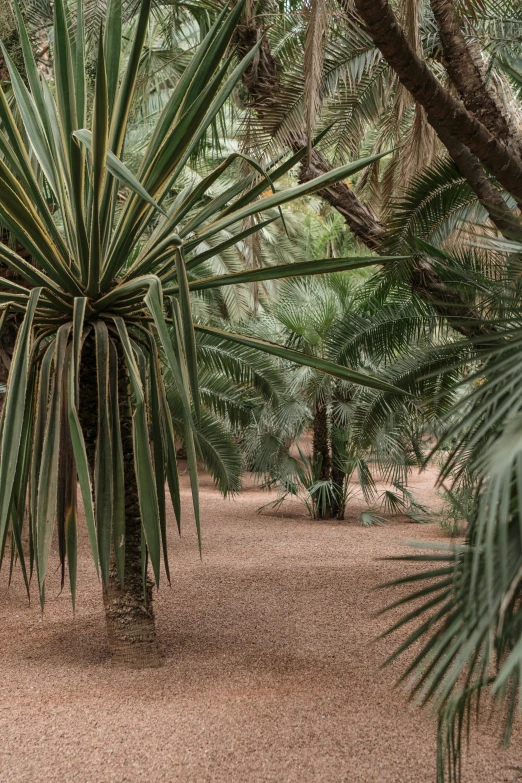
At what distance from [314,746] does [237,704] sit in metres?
0.52

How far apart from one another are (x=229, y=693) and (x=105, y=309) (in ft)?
6.13

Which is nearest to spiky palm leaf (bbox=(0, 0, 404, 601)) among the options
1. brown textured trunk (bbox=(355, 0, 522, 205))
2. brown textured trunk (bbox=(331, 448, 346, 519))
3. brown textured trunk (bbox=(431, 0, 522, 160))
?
brown textured trunk (bbox=(355, 0, 522, 205))

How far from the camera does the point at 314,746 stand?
2744 mm

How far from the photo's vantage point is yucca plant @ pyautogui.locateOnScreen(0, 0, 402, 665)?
2979 mm

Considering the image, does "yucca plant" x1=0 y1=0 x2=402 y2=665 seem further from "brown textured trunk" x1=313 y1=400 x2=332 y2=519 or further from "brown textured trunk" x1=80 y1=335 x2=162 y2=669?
"brown textured trunk" x1=313 y1=400 x2=332 y2=519

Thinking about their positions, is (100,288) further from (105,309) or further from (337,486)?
(337,486)

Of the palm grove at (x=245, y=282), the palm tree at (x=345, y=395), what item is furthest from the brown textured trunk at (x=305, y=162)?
the palm tree at (x=345, y=395)

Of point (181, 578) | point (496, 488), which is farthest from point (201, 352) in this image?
point (496, 488)

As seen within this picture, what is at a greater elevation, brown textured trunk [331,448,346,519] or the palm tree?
the palm tree

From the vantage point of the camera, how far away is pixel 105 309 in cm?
359

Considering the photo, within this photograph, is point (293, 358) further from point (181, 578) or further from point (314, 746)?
point (181, 578)

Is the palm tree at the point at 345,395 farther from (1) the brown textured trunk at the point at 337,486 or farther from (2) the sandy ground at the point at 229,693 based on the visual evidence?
(2) the sandy ground at the point at 229,693

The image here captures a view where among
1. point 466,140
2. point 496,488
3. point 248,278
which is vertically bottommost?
point 496,488

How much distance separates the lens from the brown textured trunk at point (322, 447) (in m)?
10.1
